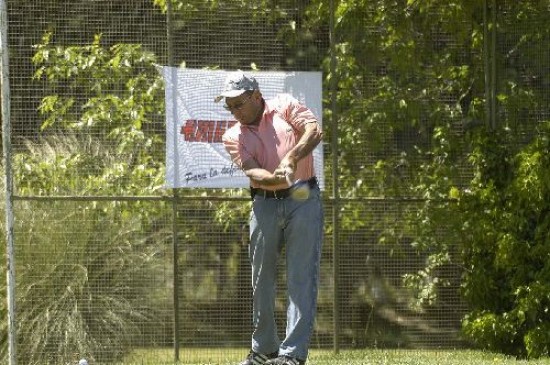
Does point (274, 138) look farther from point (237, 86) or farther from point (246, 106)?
Result: point (237, 86)

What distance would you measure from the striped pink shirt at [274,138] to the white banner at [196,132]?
9.21ft

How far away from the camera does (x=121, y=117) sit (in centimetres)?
1012

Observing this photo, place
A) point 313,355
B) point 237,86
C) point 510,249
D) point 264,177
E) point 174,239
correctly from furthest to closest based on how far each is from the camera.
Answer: point 313,355
point 174,239
point 510,249
point 237,86
point 264,177

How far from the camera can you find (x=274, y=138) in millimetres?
7172

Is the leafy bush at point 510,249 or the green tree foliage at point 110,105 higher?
the green tree foliage at point 110,105

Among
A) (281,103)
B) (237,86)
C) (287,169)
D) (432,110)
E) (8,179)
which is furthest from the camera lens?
(432,110)

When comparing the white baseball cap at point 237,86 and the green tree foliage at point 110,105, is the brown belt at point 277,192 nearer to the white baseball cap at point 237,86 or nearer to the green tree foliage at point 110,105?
the white baseball cap at point 237,86

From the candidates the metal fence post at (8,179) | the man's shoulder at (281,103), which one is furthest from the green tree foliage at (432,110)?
the man's shoulder at (281,103)

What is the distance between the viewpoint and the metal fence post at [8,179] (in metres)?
9.64

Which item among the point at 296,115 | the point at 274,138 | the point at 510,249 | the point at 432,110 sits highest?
the point at 432,110

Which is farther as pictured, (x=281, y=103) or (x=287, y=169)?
(x=281, y=103)

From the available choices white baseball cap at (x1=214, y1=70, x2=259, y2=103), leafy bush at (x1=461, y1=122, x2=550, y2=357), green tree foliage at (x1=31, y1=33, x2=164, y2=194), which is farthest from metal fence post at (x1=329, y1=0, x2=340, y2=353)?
white baseball cap at (x1=214, y1=70, x2=259, y2=103)

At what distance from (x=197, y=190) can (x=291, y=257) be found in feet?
10.7

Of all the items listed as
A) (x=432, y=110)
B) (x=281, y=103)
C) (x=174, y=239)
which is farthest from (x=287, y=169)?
(x=432, y=110)
